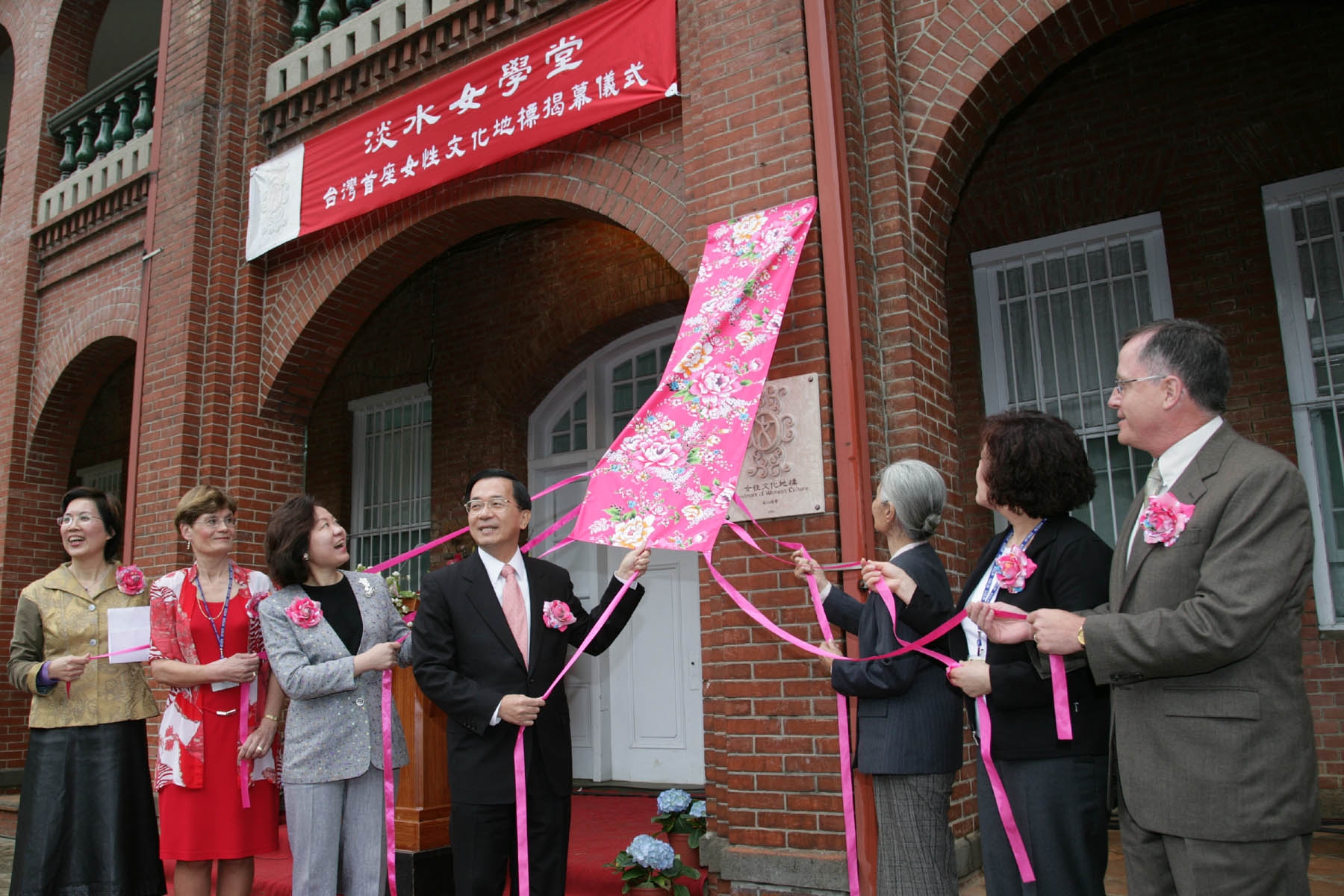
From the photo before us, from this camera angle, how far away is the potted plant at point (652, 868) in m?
4.58

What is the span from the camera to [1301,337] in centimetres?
607

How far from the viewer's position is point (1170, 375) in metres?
2.52

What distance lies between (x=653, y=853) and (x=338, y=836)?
149cm

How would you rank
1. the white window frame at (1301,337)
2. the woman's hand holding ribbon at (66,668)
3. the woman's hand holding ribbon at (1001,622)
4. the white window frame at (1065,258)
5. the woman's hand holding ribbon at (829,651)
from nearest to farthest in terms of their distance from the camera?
the woman's hand holding ribbon at (1001,622), the woman's hand holding ribbon at (829,651), the woman's hand holding ribbon at (66,668), the white window frame at (1301,337), the white window frame at (1065,258)

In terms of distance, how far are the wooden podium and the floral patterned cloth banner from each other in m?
1.87

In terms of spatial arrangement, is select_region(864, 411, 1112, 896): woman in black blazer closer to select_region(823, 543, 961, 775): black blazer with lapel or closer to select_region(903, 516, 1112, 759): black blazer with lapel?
select_region(903, 516, 1112, 759): black blazer with lapel

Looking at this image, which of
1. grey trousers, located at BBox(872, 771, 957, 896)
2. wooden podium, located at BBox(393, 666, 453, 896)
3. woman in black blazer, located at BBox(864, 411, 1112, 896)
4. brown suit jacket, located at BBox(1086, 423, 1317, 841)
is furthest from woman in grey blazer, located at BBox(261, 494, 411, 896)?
brown suit jacket, located at BBox(1086, 423, 1317, 841)

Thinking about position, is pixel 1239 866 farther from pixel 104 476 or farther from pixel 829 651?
pixel 104 476

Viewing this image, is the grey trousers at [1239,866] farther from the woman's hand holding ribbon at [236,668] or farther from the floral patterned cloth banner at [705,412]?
the woman's hand holding ribbon at [236,668]

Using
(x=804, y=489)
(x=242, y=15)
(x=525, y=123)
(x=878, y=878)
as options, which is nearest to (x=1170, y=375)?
(x=878, y=878)

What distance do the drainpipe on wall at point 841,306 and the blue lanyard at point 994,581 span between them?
52.3 inches

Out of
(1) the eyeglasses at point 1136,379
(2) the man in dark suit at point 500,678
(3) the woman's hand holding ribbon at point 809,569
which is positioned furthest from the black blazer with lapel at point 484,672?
(1) the eyeglasses at point 1136,379

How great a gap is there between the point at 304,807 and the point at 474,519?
1170 millimetres

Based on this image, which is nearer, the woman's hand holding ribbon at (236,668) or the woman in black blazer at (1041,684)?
the woman in black blazer at (1041,684)
